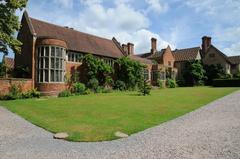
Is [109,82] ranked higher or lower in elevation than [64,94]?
higher

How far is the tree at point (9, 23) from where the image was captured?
20.7 meters

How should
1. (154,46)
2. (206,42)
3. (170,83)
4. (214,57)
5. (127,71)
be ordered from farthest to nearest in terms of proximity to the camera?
(206,42) → (154,46) → (214,57) → (170,83) → (127,71)

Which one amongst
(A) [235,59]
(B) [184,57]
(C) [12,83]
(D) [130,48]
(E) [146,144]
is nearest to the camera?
(E) [146,144]

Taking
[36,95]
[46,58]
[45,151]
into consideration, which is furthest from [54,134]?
[46,58]

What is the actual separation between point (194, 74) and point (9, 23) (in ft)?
131

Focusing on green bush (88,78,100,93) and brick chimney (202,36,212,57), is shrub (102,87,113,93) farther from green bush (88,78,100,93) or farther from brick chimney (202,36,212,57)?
brick chimney (202,36,212,57)

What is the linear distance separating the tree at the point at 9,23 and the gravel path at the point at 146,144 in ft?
39.6

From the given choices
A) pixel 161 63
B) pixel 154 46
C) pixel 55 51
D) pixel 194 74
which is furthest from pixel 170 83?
pixel 55 51

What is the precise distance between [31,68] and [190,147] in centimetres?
2388

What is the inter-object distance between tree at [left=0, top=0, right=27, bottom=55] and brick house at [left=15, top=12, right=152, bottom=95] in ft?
18.7

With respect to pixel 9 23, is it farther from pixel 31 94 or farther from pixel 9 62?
pixel 9 62

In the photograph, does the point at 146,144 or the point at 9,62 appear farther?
the point at 9,62

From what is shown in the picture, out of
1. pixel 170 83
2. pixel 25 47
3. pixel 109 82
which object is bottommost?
pixel 170 83

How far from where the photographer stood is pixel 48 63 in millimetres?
27484
